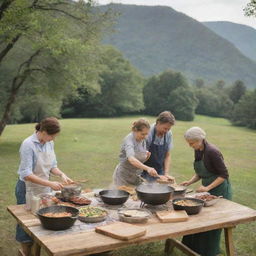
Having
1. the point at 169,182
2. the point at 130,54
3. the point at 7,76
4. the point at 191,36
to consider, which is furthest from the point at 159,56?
the point at 169,182

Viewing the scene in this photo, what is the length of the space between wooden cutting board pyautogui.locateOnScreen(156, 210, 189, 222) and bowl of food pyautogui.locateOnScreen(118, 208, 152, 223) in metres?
0.12

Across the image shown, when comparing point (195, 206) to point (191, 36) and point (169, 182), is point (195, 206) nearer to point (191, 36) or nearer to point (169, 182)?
point (169, 182)

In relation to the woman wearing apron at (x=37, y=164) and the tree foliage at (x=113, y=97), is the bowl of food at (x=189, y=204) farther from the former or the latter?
the tree foliage at (x=113, y=97)

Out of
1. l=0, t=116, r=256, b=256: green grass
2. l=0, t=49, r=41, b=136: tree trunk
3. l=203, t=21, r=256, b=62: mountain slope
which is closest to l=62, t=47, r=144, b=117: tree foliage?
l=0, t=116, r=256, b=256: green grass

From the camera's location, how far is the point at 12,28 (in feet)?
37.7

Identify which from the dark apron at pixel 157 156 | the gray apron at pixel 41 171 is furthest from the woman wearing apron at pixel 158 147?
the gray apron at pixel 41 171

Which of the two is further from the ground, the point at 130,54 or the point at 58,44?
the point at 130,54

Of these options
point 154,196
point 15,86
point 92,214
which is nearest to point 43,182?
point 92,214

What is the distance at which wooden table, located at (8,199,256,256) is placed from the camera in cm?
306

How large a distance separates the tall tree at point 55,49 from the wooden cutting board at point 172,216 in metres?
9.69

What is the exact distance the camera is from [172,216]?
148 inches

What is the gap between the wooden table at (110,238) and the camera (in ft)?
10.0

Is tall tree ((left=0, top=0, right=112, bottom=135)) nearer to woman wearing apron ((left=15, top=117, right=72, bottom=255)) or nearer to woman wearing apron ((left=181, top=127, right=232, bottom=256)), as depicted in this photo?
woman wearing apron ((left=15, top=117, right=72, bottom=255))

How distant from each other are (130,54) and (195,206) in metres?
113
